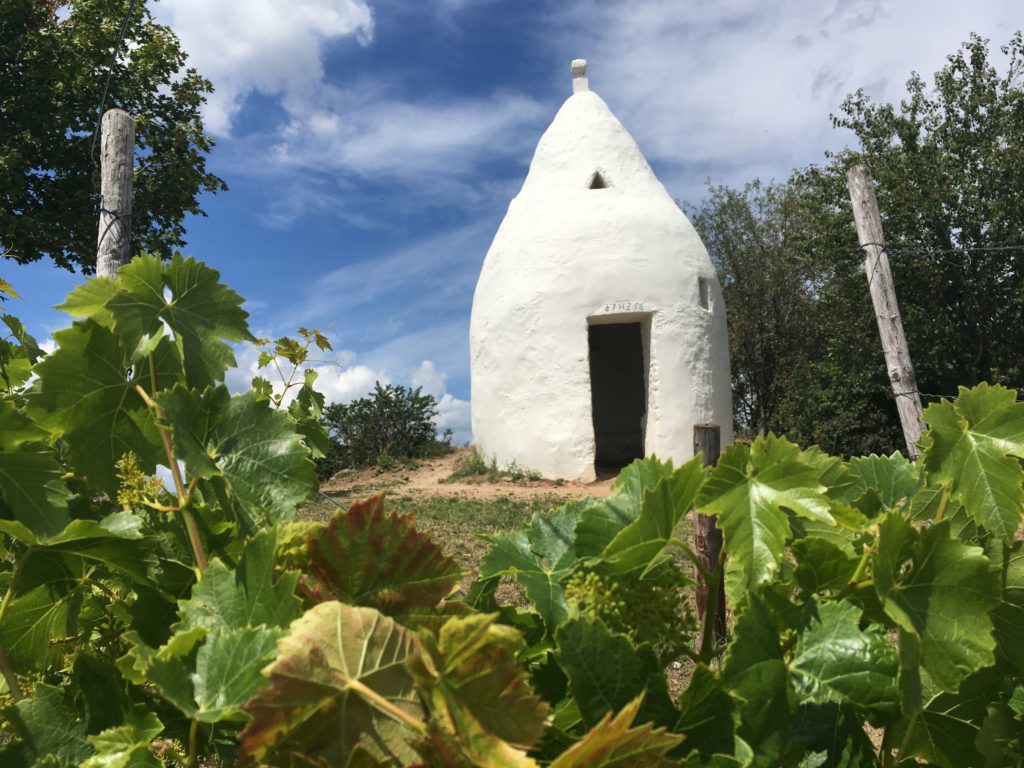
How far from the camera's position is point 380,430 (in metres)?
12.3

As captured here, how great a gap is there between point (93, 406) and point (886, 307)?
8.23 m

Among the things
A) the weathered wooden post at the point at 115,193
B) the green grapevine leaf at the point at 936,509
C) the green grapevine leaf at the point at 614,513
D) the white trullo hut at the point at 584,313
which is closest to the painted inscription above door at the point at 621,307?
the white trullo hut at the point at 584,313

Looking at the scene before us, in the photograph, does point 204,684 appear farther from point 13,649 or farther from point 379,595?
point 13,649

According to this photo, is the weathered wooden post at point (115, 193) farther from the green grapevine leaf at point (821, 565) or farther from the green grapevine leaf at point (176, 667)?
the green grapevine leaf at point (821, 565)

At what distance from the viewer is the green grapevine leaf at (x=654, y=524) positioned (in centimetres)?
54

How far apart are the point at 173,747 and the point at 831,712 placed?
1.65ft

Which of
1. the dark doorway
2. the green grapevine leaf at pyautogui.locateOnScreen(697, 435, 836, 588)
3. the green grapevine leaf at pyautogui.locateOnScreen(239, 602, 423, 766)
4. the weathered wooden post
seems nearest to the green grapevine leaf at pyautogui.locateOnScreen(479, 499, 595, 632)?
the green grapevine leaf at pyautogui.locateOnScreen(697, 435, 836, 588)

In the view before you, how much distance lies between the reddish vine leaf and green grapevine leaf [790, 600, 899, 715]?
0.89ft

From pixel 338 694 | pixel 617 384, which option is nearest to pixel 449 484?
pixel 617 384

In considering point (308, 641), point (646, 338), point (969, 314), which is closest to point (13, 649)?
point (308, 641)

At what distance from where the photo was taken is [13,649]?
28.0 inches

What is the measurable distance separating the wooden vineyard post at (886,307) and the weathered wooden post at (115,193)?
6.71 meters

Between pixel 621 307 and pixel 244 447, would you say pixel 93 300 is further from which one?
pixel 621 307

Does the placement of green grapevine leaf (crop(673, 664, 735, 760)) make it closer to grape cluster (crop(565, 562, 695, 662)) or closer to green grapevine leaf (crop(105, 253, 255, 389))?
grape cluster (crop(565, 562, 695, 662))
